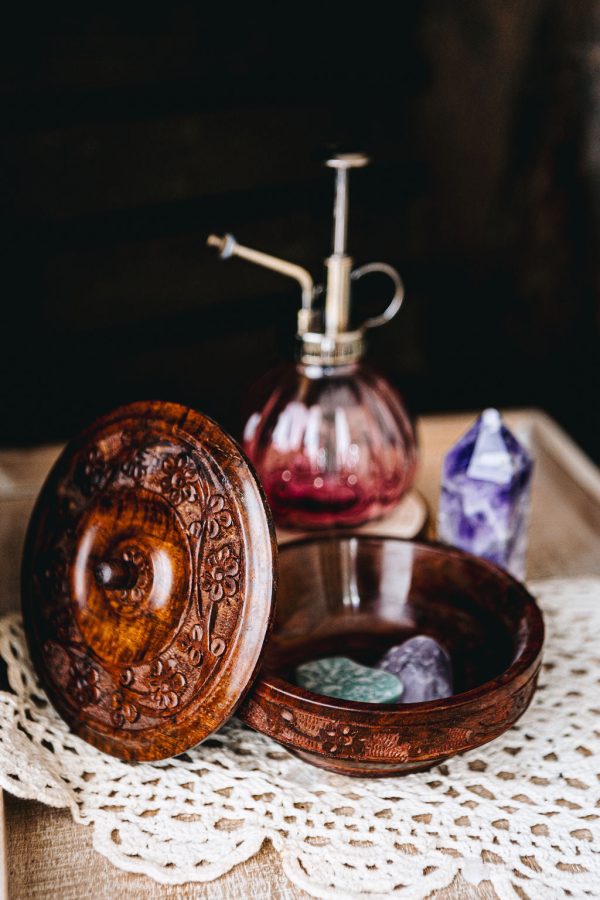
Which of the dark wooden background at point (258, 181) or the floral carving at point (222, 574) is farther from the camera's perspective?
the dark wooden background at point (258, 181)

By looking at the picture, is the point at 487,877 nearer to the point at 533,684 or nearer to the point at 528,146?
the point at 533,684

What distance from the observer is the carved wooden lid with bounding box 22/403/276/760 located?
21.5 inches

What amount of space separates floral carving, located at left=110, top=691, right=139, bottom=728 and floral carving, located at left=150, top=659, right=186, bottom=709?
0.02 meters

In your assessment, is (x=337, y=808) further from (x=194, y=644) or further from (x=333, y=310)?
(x=333, y=310)

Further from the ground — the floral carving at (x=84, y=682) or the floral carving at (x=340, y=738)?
the floral carving at (x=340, y=738)

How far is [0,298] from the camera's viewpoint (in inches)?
A: 40.0

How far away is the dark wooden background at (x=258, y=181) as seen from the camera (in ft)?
3.23

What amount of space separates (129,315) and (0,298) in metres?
0.15

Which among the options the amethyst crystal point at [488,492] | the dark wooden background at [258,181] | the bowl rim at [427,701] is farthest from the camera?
the dark wooden background at [258,181]

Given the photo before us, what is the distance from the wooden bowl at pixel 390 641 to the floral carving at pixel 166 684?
4cm

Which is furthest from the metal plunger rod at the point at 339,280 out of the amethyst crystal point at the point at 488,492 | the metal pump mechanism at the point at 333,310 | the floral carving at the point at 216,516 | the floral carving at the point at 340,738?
the floral carving at the point at 340,738

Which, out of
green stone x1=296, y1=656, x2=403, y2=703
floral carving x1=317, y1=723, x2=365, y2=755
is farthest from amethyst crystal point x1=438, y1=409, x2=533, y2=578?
floral carving x1=317, y1=723, x2=365, y2=755

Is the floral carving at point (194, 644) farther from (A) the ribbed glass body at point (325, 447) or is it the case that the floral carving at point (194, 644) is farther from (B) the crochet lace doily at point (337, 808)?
(A) the ribbed glass body at point (325, 447)

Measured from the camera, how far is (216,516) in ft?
1.84
